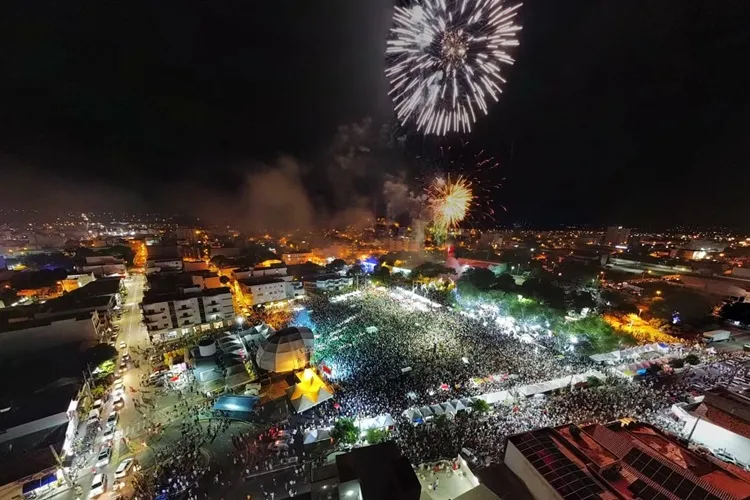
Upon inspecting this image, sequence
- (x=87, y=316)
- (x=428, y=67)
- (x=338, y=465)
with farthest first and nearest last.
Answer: (x=87, y=316) < (x=428, y=67) < (x=338, y=465)

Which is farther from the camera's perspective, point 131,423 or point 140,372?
point 140,372

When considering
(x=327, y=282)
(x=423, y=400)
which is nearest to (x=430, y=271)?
(x=327, y=282)

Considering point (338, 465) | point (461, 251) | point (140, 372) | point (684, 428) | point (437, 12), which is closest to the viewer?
point (338, 465)

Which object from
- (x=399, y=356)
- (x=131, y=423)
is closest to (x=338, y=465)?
(x=399, y=356)

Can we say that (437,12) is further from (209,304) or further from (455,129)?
(209,304)

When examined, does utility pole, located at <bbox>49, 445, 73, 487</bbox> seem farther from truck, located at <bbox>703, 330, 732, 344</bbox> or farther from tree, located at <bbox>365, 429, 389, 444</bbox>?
truck, located at <bbox>703, 330, 732, 344</bbox>

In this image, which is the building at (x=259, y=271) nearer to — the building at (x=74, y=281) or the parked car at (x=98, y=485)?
the building at (x=74, y=281)

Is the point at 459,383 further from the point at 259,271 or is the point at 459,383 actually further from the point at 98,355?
the point at 259,271
